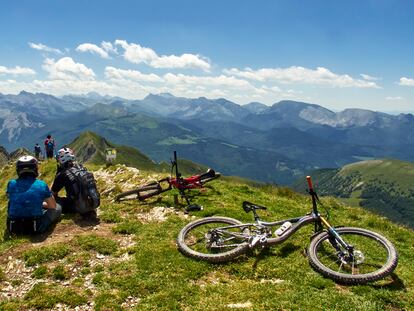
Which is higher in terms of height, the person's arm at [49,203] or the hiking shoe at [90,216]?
the person's arm at [49,203]

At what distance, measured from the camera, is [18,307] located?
34.9 ft

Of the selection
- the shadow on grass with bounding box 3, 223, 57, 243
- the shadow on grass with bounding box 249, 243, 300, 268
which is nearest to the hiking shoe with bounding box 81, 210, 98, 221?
the shadow on grass with bounding box 3, 223, 57, 243

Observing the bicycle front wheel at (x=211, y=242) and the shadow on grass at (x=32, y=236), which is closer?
the bicycle front wheel at (x=211, y=242)

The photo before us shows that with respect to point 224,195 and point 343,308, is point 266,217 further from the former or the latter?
point 343,308

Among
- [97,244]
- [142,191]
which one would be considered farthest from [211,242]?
[142,191]

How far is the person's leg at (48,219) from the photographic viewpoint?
16.5 meters

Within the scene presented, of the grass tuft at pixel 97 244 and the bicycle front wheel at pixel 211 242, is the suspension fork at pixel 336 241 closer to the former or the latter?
the bicycle front wheel at pixel 211 242

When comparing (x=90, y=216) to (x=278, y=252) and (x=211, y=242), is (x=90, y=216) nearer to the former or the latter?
(x=211, y=242)

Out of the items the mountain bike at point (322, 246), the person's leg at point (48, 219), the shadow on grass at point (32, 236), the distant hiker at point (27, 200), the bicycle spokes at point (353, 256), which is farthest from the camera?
the person's leg at point (48, 219)

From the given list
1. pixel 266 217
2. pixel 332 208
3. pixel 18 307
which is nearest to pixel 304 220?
pixel 266 217

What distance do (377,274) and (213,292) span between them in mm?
5296

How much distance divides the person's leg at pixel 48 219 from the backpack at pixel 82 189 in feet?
3.63

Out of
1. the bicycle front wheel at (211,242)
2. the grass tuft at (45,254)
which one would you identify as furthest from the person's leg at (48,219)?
the bicycle front wheel at (211,242)

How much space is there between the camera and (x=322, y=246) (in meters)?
13.9
